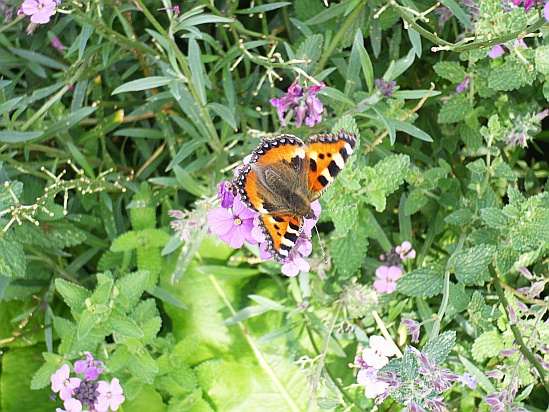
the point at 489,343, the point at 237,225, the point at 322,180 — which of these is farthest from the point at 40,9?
the point at 489,343

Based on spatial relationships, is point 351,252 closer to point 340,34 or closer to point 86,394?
point 340,34

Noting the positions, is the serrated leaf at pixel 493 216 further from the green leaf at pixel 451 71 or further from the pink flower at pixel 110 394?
the pink flower at pixel 110 394

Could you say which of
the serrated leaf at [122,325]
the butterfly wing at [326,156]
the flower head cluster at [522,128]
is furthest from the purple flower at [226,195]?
the flower head cluster at [522,128]

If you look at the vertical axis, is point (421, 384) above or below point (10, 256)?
below

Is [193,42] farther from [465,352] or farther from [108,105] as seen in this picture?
[465,352]

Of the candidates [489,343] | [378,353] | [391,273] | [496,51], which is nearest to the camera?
[378,353]

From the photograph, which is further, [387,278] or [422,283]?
[387,278]

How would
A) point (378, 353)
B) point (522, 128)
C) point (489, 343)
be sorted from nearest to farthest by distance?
point (378, 353), point (489, 343), point (522, 128)
